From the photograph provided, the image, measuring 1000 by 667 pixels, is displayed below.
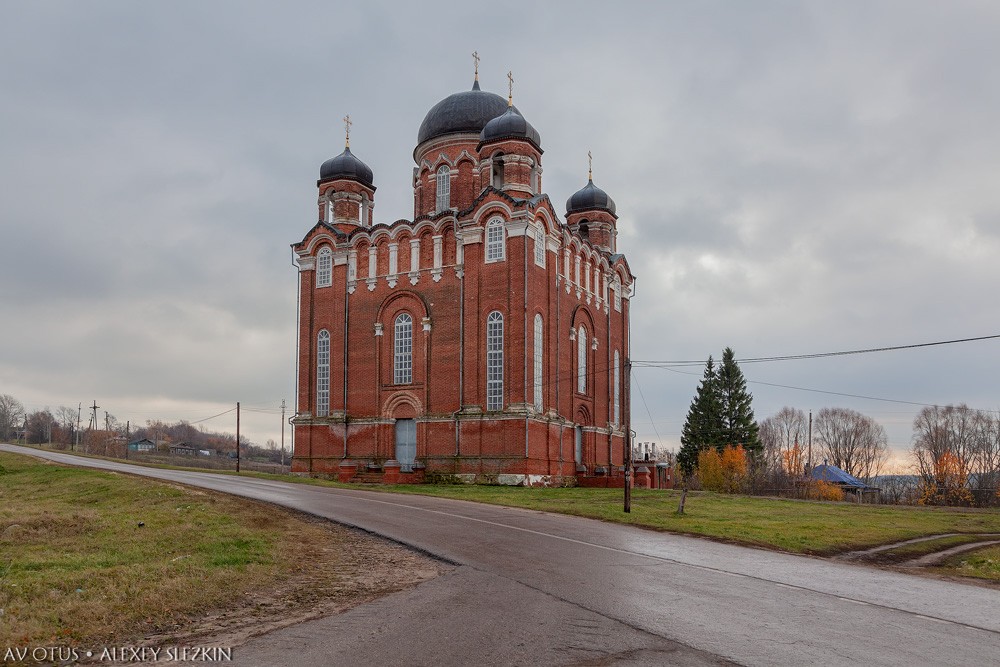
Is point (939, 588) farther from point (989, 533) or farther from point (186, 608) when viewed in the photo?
point (989, 533)

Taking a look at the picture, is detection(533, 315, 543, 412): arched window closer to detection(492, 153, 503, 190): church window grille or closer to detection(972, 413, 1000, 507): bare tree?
detection(492, 153, 503, 190): church window grille

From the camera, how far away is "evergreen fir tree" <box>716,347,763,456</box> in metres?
67.5

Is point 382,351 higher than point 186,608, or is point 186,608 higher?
point 382,351

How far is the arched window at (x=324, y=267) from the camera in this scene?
1812 inches

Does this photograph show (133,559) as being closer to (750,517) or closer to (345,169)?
(750,517)

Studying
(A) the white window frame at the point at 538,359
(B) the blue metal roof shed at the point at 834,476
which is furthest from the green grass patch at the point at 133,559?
(B) the blue metal roof shed at the point at 834,476

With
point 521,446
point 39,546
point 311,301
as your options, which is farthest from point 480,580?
point 311,301

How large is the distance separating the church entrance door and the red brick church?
8 centimetres

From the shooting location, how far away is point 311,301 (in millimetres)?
46250

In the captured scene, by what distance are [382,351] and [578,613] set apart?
3475 centimetres

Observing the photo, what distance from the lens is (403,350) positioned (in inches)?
1692

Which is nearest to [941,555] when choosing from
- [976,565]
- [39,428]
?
[976,565]

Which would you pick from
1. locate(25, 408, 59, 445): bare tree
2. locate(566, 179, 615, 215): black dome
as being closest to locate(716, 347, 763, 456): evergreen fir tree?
locate(566, 179, 615, 215): black dome

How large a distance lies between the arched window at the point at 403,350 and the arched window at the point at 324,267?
548 centimetres
